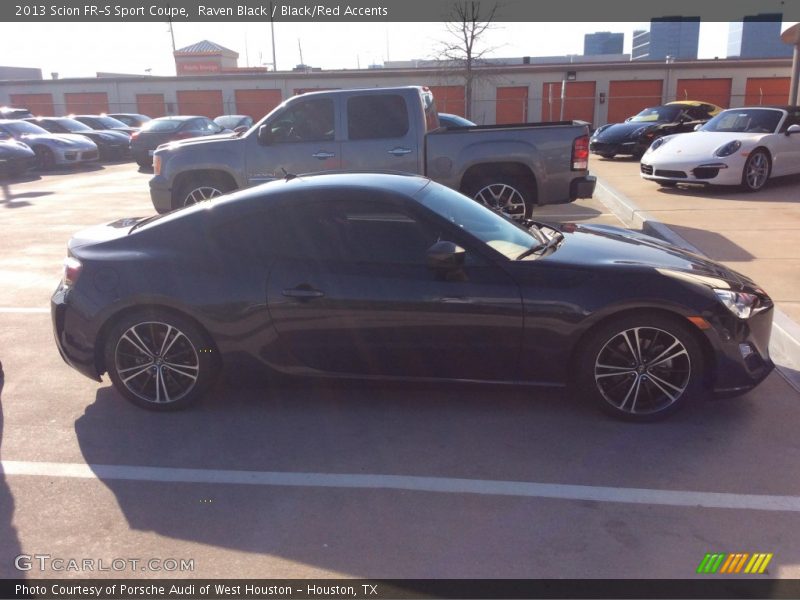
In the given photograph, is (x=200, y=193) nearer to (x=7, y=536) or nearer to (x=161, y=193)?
(x=161, y=193)

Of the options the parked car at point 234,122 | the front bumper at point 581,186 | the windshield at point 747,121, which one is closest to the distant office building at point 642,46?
the parked car at point 234,122

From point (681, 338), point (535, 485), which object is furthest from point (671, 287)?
point (535, 485)

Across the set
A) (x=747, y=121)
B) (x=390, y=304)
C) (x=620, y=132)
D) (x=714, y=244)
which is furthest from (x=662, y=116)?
(x=390, y=304)

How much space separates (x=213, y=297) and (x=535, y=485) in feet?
7.31

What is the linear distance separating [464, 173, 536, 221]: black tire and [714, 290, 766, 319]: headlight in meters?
5.11

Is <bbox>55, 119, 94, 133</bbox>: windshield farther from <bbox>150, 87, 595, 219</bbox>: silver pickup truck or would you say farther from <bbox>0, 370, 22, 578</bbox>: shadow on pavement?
<bbox>0, 370, 22, 578</bbox>: shadow on pavement

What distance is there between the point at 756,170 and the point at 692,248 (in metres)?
5.17

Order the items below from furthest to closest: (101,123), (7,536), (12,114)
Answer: (12,114)
(101,123)
(7,536)

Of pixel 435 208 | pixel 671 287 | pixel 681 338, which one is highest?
pixel 435 208

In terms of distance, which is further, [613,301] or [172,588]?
[613,301]

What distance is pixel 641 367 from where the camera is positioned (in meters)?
4.23

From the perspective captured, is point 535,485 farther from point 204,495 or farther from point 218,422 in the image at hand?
point 218,422

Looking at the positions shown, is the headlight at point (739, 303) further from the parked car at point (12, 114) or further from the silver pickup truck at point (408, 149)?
the parked car at point (12, 114)

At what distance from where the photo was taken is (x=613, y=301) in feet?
13.5
